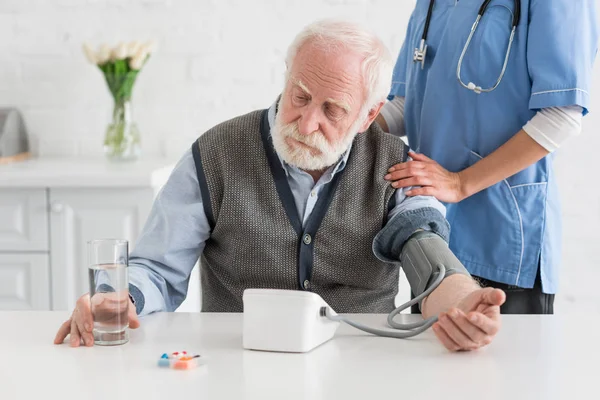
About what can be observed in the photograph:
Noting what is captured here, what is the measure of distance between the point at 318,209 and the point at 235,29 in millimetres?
1491

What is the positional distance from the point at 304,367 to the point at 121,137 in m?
1.92

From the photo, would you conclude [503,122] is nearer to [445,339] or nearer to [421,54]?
[421,54]

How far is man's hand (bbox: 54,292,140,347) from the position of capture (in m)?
1.37

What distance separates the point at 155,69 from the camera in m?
3.14

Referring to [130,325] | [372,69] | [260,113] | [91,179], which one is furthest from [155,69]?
[130,325]

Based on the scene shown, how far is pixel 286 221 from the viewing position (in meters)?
1.76

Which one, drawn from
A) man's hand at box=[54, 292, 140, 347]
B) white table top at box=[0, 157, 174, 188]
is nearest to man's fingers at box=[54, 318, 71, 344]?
man's hand at box=[54, 292, 140, 347]

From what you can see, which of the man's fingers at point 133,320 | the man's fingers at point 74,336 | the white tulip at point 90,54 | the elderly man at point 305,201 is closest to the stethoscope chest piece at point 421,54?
the elderly man at point 305,201

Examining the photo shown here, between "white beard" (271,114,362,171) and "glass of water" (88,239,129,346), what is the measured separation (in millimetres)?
460

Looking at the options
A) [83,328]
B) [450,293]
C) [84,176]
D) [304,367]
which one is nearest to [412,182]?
[450,293]

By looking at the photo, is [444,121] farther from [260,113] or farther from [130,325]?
[130,325]

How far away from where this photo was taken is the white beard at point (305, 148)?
171cm

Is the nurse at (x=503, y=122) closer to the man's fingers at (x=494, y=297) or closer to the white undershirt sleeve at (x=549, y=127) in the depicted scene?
the white undershirt sleeve at (x=549, y=127)

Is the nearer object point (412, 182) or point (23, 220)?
point (412, 182)
